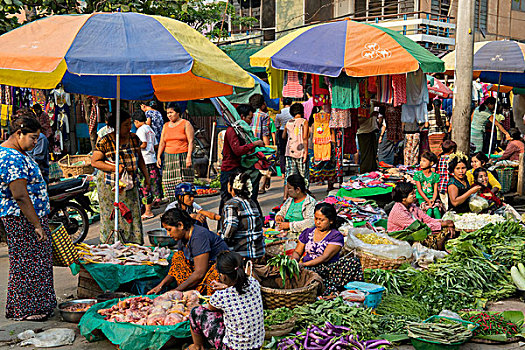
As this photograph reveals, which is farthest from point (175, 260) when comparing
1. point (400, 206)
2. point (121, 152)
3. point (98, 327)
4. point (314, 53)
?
point (314, 53)

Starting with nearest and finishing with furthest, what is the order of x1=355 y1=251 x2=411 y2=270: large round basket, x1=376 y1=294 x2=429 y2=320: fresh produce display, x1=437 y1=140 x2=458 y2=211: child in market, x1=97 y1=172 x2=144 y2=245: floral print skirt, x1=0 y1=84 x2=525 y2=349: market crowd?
A: x1=0 y1=84 x2=525 y2=349: market crowd, x1=376 y1=294 x2=429 y2=320: fresh produce display, x1=355 y1=251 x2=411 y2=270: large round basket, x1=97 y1=172 x2=144 y2=245: floral print skirt, x1=437 y1=140 x2=458 y2=211: child in market

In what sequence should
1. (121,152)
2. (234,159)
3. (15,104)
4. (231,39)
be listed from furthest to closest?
(231,39) < (15,104) < (234,159) < (121,152)

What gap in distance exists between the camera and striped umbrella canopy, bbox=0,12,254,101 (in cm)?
484

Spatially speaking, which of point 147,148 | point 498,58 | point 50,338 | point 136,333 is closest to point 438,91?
point 498,58

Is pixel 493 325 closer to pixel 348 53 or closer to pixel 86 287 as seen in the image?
pixel 86 287

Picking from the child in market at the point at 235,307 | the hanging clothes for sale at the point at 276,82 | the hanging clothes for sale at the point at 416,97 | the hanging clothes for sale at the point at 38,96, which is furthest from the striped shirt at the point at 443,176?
the hanging clothes for sale at the point at 38,96

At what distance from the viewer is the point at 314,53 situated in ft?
26.5

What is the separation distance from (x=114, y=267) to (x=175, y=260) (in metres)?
0.65

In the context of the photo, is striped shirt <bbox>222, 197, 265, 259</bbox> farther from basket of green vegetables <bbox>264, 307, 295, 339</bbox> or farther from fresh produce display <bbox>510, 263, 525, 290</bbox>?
Result: fresh produce display <bbox>510, 263, 525, 290</bbox>

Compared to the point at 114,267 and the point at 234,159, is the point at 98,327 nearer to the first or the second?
the point at 114,267

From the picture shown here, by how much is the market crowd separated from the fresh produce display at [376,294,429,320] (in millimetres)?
427

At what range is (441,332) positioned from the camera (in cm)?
462

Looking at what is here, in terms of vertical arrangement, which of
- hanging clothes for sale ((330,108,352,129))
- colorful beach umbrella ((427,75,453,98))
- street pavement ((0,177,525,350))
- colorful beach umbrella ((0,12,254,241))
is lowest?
street pavement ((0,177,525,350))

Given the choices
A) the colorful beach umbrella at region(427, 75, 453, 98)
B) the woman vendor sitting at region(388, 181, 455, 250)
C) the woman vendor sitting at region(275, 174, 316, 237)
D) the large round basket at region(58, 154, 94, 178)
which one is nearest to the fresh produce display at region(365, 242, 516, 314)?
the woman vendor sitting at region(388, 181, 455, 250)
